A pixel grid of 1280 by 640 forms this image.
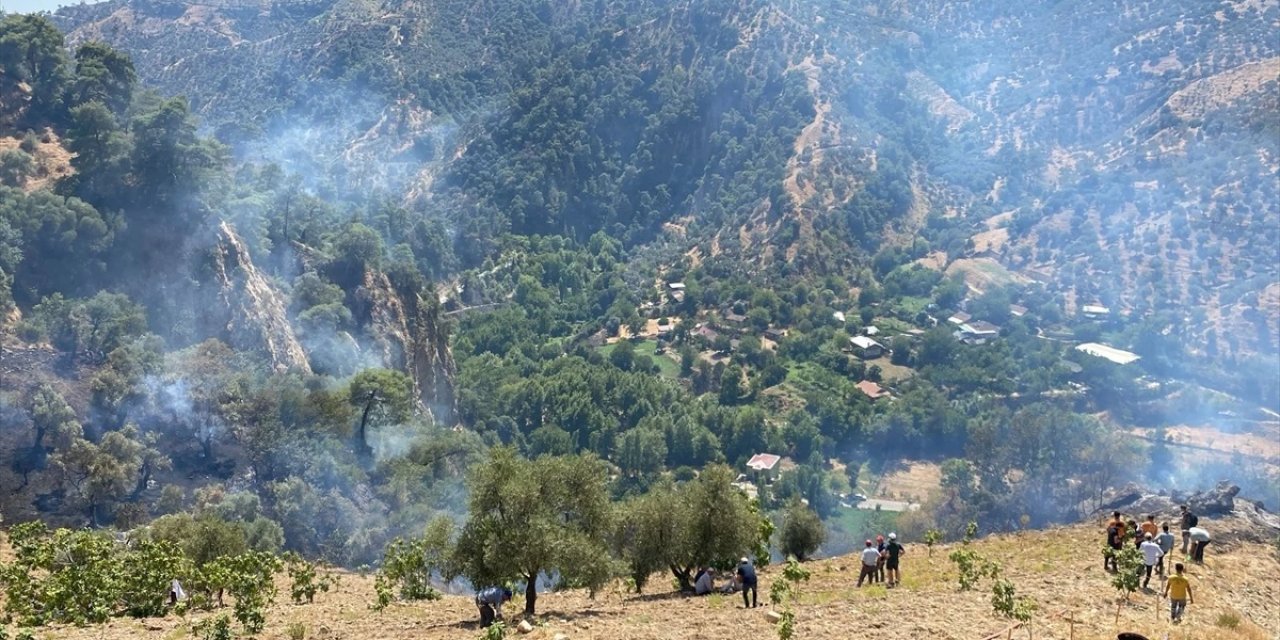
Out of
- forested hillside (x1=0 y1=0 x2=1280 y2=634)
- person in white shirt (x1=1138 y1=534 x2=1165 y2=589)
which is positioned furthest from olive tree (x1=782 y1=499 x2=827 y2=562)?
person in white shirt (x1=1138 y1=534 x2=1165 y2=589)

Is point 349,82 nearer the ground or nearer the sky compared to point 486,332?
nearer the sky

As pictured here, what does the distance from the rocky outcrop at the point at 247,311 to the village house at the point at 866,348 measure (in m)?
55.6

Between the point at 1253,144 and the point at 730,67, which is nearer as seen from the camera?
the point at 1253,144

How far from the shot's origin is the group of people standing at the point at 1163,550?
23562mm

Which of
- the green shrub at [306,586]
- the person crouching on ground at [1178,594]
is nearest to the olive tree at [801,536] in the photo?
the person crouching on ground at [1178,594]

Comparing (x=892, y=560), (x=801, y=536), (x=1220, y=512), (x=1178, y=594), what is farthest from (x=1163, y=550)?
(x=801, y=536)

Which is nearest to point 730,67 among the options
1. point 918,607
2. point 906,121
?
point 906,121

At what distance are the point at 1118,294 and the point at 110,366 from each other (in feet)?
296

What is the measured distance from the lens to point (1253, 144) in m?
103

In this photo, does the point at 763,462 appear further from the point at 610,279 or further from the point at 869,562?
the point at 869,562

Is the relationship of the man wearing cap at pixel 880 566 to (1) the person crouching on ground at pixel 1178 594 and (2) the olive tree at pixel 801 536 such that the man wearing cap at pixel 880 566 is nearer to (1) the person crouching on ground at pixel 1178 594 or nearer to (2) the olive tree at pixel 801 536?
(1) the person crouching on ground at pixel 1178 594

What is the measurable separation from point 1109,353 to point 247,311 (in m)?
73.8

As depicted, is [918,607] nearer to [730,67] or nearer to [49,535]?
[49,535]

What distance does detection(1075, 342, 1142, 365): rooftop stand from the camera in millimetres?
86125
